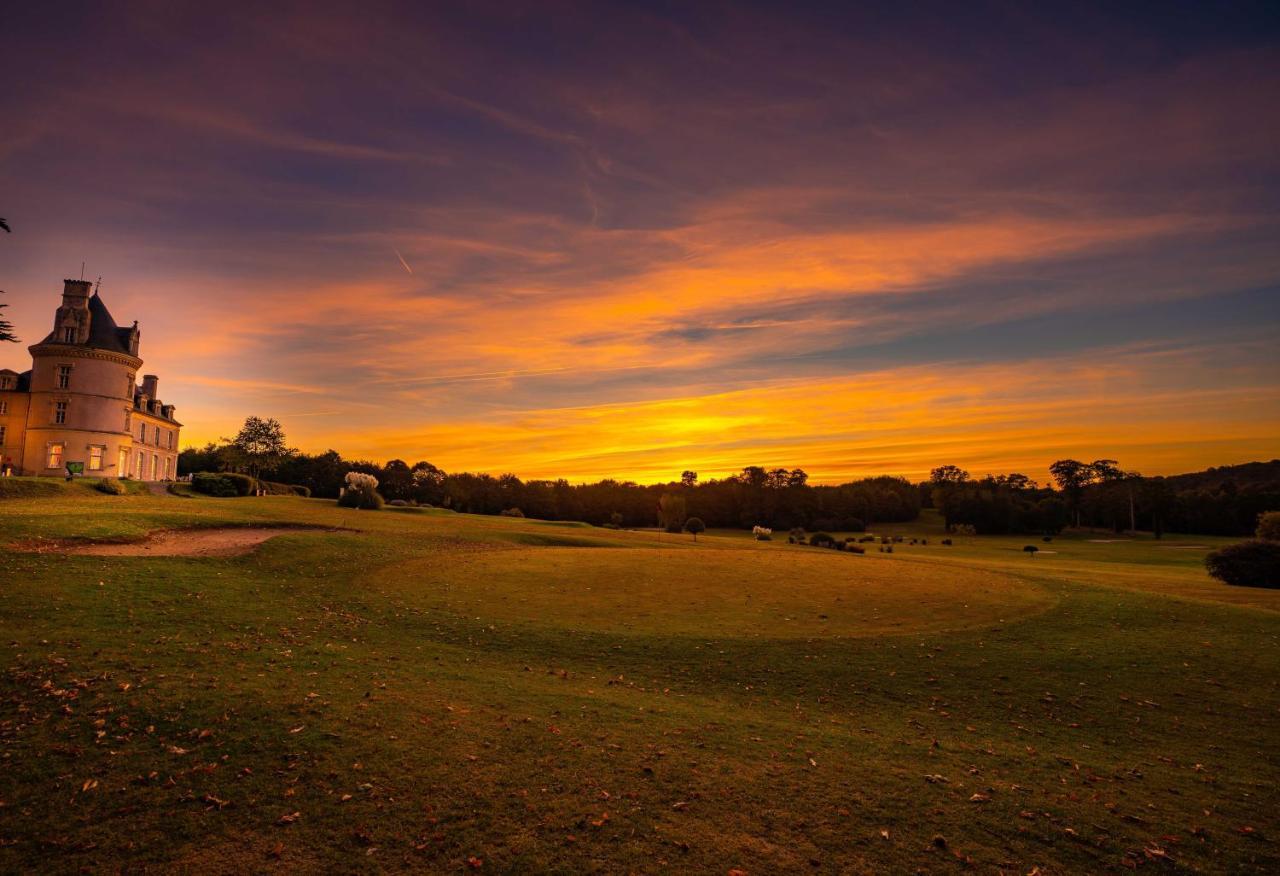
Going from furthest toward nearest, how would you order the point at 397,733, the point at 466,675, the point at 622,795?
1. the point at 466,675
2. the point at 397,733
3. the point at 622,795

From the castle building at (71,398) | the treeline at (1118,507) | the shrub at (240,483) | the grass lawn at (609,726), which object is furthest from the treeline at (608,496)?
the grass lawn at (609,726)

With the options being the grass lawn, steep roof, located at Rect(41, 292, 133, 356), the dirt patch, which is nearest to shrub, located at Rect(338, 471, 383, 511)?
the dirt patch

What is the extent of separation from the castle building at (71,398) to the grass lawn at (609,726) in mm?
56514

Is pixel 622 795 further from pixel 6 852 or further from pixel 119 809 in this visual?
pixel 6 852

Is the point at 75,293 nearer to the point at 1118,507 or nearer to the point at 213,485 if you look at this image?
the point at 213,485

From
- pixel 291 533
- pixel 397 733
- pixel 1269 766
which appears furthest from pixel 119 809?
pixel 291 533

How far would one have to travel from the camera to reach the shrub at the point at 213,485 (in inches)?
2249

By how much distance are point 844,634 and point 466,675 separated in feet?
35.4

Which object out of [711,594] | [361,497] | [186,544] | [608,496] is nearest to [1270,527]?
[711,594]

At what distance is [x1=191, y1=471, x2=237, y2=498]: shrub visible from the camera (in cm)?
5712

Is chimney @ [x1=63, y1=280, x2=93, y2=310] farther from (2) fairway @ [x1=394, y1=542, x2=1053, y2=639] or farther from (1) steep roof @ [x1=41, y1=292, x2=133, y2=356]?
(2) fairway @ [x1=394, y1=542, x2=1053, y2=639]

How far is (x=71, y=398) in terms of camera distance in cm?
6544

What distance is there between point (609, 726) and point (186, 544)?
80.1ft

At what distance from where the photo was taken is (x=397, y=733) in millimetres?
10836
